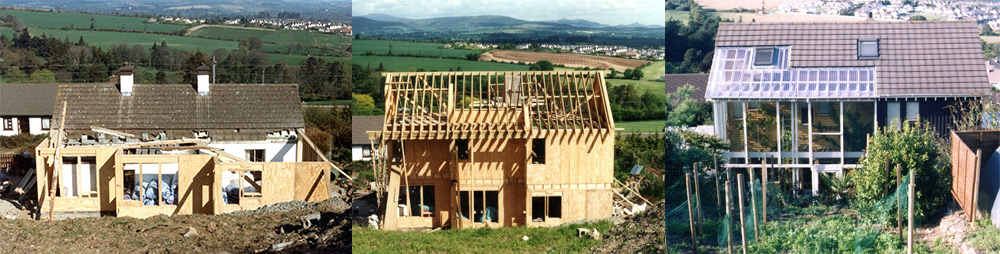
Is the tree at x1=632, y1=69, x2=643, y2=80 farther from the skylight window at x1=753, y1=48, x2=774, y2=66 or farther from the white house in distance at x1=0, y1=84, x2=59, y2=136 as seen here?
the white house in distance at x1=0, y1=84, x2=59, y2=136

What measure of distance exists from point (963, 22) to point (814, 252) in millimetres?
2780

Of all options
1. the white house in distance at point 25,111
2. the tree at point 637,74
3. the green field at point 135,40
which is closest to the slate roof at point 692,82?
the tree at point 637,74

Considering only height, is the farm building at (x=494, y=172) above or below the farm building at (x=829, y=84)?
below

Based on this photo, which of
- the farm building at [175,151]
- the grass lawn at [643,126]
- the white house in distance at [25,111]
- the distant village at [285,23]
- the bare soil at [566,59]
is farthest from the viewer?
the distant village at [285,23]

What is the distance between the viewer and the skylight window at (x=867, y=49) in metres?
12.1

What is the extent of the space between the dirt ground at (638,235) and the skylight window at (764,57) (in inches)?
88.1

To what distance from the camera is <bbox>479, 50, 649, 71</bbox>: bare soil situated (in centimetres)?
2448

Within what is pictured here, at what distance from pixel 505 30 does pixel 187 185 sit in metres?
11.3

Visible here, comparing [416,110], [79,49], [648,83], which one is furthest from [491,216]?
[79,49]

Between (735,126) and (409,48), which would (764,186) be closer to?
(735,126)

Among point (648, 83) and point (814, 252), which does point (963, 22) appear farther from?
point (648, 83)

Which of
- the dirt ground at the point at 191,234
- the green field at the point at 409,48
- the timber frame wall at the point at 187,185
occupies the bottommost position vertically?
the dirt ground at the point at 191,234

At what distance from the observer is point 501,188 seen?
14016 millimetres

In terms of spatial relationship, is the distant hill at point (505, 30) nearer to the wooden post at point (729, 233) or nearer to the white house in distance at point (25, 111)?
the white house in distance at point (25, 111)
